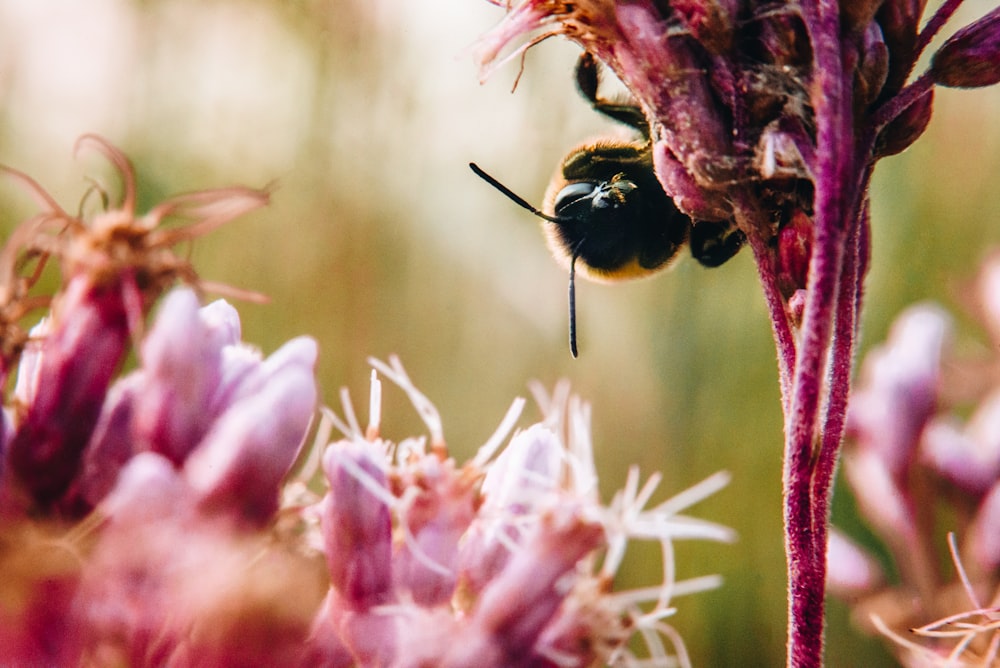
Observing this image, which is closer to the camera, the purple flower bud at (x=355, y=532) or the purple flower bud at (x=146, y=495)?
the purple flower bud at (x=146, y=495)

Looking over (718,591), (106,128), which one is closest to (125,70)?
(106,128)

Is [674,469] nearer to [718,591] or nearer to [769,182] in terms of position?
[718,591]

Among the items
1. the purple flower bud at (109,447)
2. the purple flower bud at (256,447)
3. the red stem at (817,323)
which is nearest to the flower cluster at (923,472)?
the red stem at (817,323)

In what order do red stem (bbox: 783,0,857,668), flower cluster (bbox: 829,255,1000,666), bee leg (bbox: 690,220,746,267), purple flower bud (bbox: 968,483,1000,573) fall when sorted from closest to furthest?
red stem (bbox: 783,0,857,668), bee leg (bbox: 690,220,746,267), purple flower bud (bbox: 968,483,1000,573), flower cluster (bbox: 829,255,1000,666)

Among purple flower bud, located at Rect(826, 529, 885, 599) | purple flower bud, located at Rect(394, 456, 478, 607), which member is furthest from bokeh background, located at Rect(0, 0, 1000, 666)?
purple flower bud, located at Rect(394, 456, 478, 607)

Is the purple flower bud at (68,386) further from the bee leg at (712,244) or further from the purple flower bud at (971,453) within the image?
the purple flower bud at (971,453)

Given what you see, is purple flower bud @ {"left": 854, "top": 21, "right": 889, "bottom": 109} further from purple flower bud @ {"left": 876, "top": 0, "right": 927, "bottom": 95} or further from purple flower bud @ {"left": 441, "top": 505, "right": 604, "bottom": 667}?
purple flower bud @ {"left": 441, "top": 505, "right": 604, "bottom": 667}

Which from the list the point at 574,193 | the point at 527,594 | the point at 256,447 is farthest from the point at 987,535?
the point at 256,447
